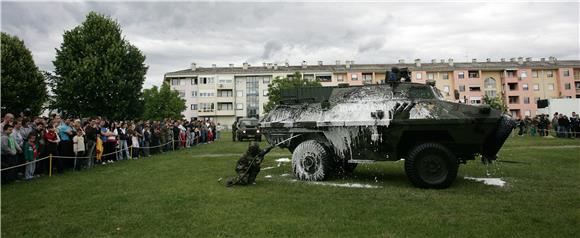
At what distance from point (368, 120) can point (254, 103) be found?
2881 inches

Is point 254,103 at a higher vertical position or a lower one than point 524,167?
higher

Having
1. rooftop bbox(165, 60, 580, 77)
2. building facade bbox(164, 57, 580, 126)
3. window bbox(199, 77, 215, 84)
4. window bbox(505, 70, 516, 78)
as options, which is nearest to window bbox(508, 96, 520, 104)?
building facade bbox(164, 57, 580, 126)

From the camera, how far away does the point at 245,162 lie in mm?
9453

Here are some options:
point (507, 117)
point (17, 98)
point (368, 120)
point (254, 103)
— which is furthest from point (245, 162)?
point (254, 103)

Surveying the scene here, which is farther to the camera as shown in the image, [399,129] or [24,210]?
[399,129]

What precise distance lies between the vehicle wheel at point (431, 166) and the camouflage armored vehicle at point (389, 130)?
2 cm

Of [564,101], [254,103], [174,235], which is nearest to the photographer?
[174,235]

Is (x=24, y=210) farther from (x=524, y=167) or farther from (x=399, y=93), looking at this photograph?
(x=524, y=167)

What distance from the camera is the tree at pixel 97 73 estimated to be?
28.3m

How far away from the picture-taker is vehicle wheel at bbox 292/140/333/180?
945 cm

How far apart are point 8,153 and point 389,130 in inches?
347

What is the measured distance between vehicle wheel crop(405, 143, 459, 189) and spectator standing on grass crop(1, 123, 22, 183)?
9.12m

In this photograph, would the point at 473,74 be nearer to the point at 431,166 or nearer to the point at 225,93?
the point at 225,93

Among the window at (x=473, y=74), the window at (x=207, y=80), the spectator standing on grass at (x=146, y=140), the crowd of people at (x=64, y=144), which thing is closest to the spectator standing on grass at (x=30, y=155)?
the crowd of people at (x=64, y=144)
